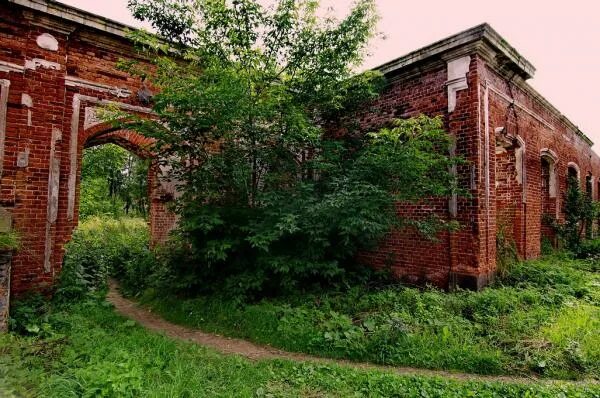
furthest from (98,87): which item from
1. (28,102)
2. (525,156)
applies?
(525,156)

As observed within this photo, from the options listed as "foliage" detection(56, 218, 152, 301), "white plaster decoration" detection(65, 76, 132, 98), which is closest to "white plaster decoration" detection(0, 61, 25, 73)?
"white plaster decoration" detection(65, 76, 132, 98)

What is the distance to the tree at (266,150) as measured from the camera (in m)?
5.25

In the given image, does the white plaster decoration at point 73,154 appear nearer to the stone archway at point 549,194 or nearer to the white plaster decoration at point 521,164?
the white plaster decoration at point 521,164

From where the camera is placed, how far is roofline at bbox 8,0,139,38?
573 centimetres

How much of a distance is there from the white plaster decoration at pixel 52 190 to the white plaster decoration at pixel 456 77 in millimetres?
7687

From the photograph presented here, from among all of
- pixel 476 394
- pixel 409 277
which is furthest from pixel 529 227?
pixel 476 394

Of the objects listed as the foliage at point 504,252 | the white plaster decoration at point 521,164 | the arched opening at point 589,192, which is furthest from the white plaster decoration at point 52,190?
the arched opening at point 589,192

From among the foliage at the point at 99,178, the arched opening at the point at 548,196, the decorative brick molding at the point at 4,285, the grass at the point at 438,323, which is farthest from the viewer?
the foliage at the point at 99,178

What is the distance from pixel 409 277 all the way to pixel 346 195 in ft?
9.71

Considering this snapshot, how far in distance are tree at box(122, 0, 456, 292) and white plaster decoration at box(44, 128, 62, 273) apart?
2082mm

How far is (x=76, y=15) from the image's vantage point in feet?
20.1

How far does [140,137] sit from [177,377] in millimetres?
5598

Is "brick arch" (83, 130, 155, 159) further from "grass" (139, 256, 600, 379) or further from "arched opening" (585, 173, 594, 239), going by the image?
"arched opening" (585, 173, 594, 239)

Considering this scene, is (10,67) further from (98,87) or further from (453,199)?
(453,199)
